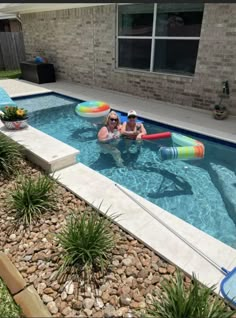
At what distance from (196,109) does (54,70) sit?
8156mm

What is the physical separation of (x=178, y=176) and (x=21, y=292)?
389 centimetres

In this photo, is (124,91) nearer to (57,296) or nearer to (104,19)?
(104,19)

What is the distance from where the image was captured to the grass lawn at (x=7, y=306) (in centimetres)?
218

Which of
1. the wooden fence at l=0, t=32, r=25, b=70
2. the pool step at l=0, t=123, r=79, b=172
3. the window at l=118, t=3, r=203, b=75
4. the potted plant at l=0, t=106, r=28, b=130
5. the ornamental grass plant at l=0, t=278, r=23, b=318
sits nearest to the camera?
the ornamental grass plant at l=0, t=278, r=23, b=318

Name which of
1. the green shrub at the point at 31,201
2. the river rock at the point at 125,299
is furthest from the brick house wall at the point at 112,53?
the river rock at the point at 125,299

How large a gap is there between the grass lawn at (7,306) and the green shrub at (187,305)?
Answer: 1.13 metres

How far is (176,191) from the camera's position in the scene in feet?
16.3

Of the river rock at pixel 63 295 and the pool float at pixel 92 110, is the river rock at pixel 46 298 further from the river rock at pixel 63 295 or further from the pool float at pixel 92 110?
the pool float at pixel 92 110

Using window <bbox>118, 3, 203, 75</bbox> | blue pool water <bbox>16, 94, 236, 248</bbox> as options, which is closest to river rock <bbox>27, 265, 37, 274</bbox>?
blue pool water <bbox>16, 94, 236, 248</bbox>

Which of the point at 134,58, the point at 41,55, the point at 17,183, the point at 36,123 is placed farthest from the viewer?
the point at 41,55

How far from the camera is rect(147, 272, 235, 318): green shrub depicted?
2.04 m

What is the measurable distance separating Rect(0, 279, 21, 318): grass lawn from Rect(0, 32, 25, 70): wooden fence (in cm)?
1649

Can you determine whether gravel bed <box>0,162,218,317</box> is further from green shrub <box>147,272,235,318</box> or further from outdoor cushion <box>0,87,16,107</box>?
outdoor cushion <box>0,87,16,107</box>

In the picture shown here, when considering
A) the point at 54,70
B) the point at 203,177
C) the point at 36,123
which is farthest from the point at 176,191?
the point at 54,70
